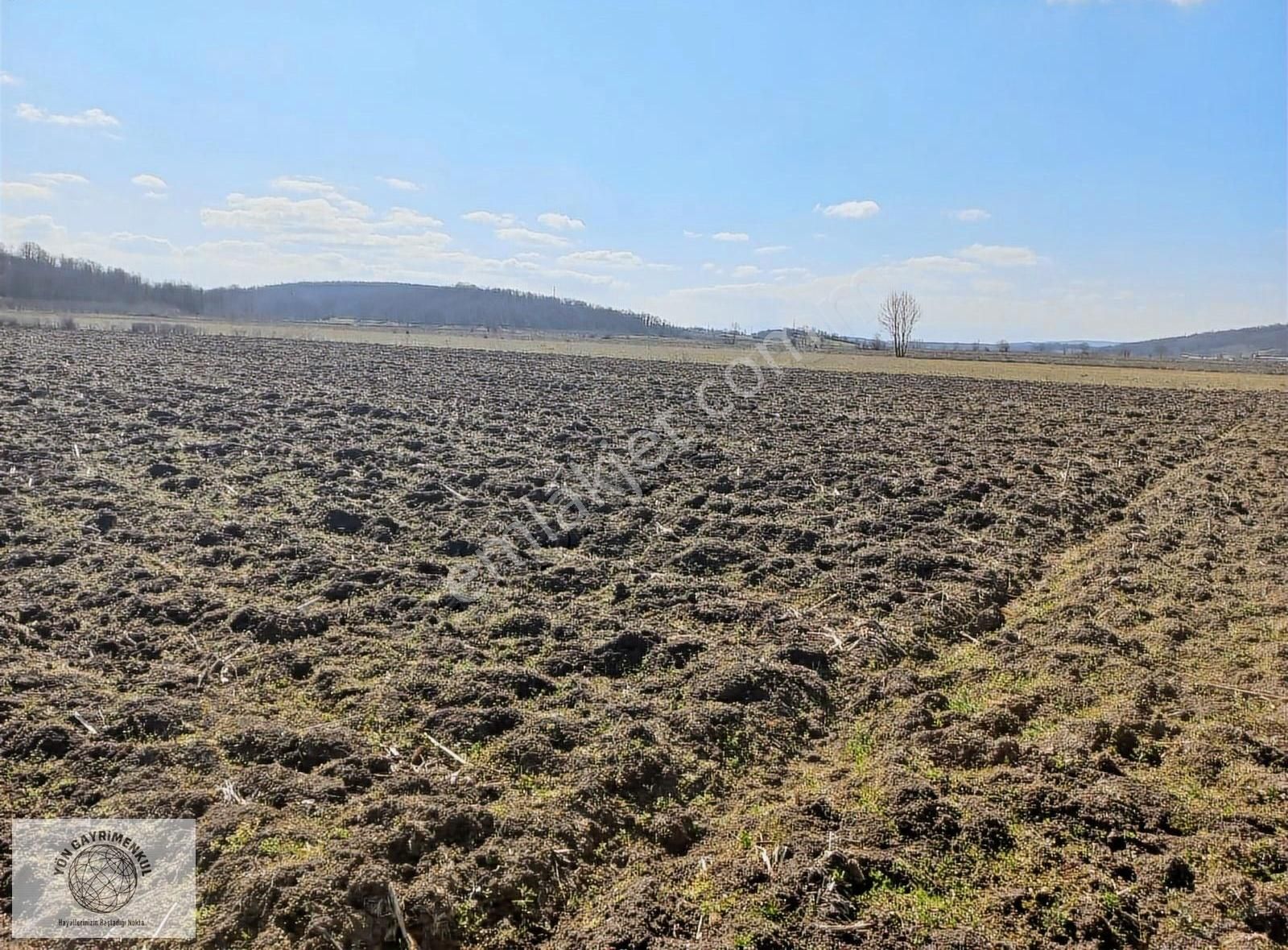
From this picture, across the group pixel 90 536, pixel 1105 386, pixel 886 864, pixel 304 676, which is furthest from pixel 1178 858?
pixel 1105 386

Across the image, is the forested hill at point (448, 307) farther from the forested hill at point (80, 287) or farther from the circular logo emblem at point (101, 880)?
the circular logo emblem at point (101, 880)

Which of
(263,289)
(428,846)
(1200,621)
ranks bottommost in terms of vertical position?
(428,846)

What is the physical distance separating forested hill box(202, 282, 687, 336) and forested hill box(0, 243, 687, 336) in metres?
0.19

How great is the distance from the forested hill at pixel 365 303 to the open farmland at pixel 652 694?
10649 centimetres

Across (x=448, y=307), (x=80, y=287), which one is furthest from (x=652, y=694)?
(x=448, y=307)

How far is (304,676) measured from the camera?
516cm

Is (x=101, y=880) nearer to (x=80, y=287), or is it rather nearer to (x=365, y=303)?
(x=80, y=287)

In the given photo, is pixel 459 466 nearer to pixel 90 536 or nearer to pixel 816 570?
pixel 90 536

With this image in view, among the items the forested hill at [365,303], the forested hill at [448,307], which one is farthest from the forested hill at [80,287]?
the forested hill at [448,307]

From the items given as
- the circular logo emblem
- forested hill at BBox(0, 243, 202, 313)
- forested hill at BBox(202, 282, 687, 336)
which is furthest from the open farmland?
forested hill at BBox(202, 282, 687, 336)

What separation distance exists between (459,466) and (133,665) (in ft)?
21.3

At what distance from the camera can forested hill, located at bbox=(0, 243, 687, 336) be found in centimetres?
9862

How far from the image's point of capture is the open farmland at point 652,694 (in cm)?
329

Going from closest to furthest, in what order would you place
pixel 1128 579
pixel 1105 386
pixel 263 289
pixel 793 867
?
pixel 793 867 < pixel 1128 579 < pixel 1105 386 < pixel 263 289
